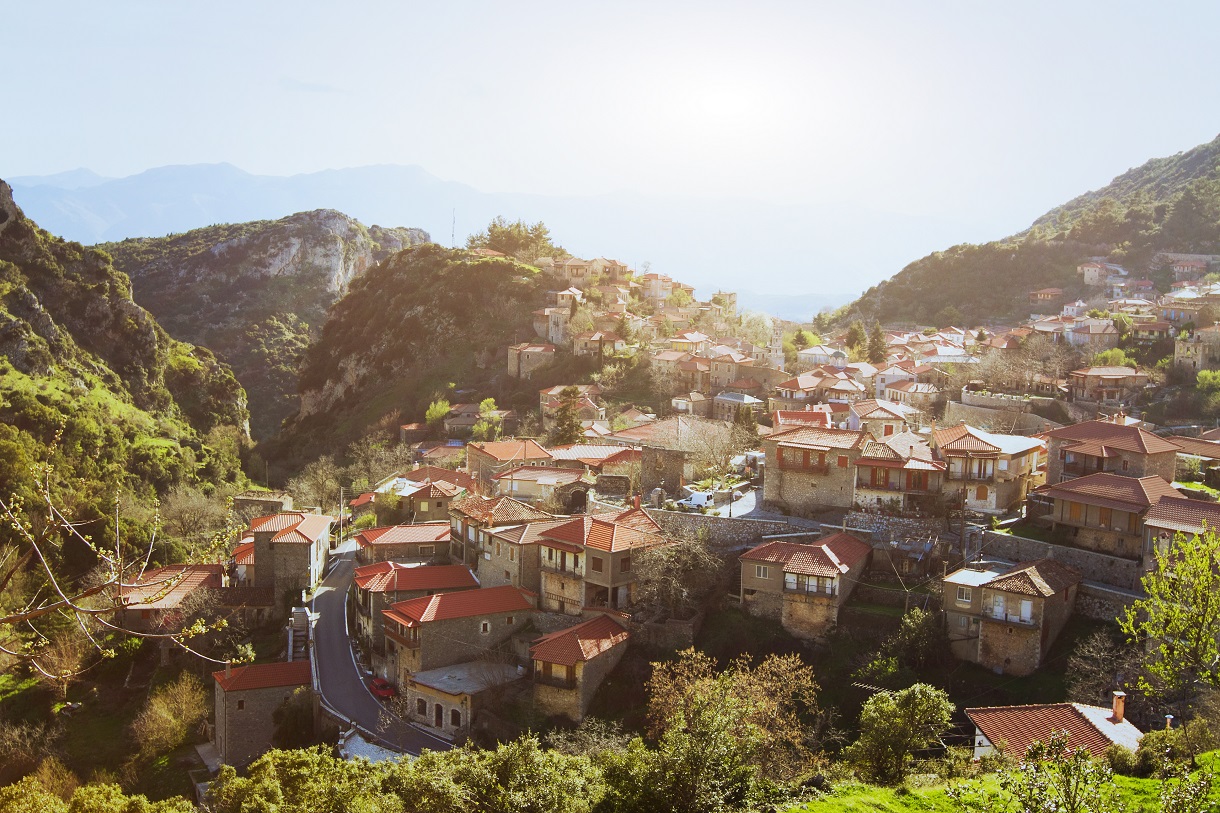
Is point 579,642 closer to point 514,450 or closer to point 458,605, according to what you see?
point 458,605

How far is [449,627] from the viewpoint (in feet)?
95.6

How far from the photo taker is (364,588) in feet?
105

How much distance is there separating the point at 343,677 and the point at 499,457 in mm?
14360

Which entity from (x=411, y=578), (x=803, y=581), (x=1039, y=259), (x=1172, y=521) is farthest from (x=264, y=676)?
(x=1039, y=259)

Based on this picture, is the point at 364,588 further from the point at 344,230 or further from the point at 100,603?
the point at 344,230

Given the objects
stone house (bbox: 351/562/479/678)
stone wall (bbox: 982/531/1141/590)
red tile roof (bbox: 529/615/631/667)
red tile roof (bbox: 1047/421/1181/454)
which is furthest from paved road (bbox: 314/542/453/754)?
red tile roof (bbox: 1047/421/1181/454)

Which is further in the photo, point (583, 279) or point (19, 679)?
point (583, 279)

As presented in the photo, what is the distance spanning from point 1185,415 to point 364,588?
1532 inches

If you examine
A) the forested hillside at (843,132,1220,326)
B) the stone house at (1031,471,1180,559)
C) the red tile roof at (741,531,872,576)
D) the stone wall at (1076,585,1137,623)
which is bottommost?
the stone wall at (1076,585,1137,623)

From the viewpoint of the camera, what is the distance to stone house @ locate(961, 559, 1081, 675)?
2411 cm

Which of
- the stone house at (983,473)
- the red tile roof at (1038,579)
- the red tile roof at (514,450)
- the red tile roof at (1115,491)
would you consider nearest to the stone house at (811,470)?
the stone house at (983,473)

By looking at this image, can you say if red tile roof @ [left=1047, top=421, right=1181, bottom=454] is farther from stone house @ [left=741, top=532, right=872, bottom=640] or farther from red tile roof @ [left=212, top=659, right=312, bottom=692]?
red tile roof @ [left=212, top=659, right=312, bottom=692]

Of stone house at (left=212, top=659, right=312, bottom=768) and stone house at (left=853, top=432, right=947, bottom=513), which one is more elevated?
stone house at (left=853, top=432, right=947, bottom=513)

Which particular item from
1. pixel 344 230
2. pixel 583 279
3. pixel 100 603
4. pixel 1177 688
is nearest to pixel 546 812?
pixel 1177 688
